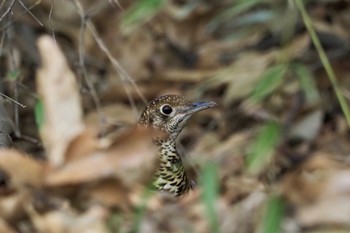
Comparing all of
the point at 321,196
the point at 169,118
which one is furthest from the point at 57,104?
the point at 169,118

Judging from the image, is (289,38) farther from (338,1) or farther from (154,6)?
(154,6)

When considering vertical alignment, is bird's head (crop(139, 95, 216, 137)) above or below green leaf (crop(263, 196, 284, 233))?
above

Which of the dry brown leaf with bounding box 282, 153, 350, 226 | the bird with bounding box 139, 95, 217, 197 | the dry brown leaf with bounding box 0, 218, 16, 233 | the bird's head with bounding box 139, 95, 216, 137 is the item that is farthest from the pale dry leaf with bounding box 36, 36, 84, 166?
the bird's head with bounding box 139, 95, 216, 137

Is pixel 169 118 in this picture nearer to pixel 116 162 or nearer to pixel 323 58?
pixel 323 58

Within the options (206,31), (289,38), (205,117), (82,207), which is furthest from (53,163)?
(206,31)

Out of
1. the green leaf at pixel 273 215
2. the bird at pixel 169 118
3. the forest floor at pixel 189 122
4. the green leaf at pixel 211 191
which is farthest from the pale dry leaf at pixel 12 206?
the bird at pixel 169 118

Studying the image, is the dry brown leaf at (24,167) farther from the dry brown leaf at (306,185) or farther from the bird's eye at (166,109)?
the bird's eye at (166,109)

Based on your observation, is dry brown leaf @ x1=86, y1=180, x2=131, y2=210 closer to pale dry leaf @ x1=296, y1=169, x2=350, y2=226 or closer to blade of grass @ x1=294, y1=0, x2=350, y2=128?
pale dry leaf @ x1=296, y1=169, x2=350, y2=226
